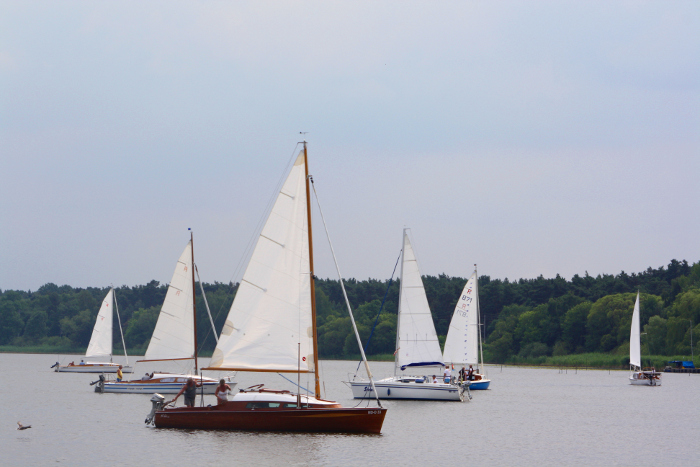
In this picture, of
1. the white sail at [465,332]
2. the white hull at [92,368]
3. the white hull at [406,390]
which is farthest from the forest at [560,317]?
the white hull at [406,390]

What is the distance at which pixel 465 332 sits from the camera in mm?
73438

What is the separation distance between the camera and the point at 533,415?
5275 centimetres

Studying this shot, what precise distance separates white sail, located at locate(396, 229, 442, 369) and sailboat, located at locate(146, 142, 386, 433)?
23.3 metres

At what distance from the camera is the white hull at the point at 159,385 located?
59250 mm

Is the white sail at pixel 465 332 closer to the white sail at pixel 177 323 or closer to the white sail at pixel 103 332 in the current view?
the white sail at pixel 177 323

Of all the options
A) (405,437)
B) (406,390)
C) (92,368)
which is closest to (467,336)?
(406,390)

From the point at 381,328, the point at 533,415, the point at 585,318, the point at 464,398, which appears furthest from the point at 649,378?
the point at 381,328

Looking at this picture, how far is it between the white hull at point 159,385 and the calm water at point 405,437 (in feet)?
2.90

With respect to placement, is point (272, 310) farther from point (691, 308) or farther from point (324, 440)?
point (691, 308)

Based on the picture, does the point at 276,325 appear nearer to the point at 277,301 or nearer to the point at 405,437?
the point at 277,301

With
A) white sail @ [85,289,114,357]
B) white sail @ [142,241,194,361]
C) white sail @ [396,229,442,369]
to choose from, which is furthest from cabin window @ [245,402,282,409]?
white sail @ [85,289,114,357]

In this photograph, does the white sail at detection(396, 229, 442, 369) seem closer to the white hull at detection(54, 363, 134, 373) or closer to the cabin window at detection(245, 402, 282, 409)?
the cabin window at detection(245, 402, 282, 409)

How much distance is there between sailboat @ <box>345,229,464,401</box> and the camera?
2267 inches

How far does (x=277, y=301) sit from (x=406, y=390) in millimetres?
22983
